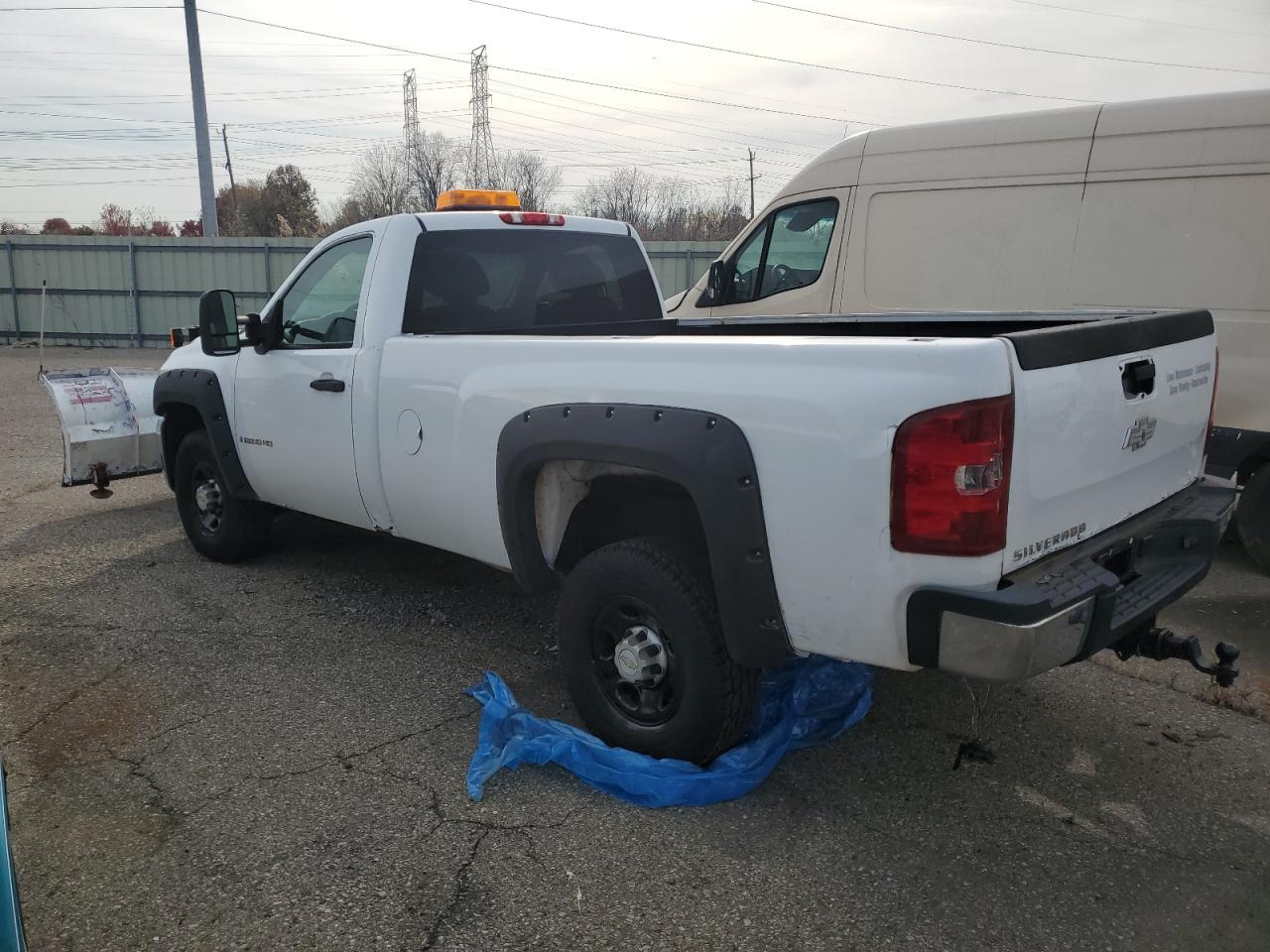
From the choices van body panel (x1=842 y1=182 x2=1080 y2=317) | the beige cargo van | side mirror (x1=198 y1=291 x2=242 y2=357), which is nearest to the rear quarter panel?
side mirror (x1=198 y1=291 x2=242 y2=357)

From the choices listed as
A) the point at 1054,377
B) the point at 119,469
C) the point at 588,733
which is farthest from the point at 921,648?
the point at 119,469

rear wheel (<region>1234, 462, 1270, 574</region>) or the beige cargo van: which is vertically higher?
the beige cargo van

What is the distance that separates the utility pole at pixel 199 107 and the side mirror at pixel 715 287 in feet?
53.9

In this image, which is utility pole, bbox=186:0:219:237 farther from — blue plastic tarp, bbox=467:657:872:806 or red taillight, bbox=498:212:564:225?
blue plastic tarp, bbox=467:657:872:806

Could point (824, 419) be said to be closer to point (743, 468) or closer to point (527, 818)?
point (743, 468)

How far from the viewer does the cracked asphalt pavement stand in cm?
259

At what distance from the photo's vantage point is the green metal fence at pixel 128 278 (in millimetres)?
20625

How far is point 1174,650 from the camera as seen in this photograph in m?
3.00

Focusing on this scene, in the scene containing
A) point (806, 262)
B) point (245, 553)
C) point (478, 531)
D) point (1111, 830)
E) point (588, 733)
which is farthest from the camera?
point (806, 262)

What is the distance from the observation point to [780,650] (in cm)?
280

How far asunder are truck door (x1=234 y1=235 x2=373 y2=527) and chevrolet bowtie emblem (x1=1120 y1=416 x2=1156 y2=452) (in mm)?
3023

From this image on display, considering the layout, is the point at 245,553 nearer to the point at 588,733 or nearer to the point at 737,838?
the point at 588,733

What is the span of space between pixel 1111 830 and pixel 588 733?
5.49 feet

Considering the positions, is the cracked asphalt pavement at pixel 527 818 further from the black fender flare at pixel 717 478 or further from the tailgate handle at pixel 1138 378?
the tailgate handle at pixel 1138 378
